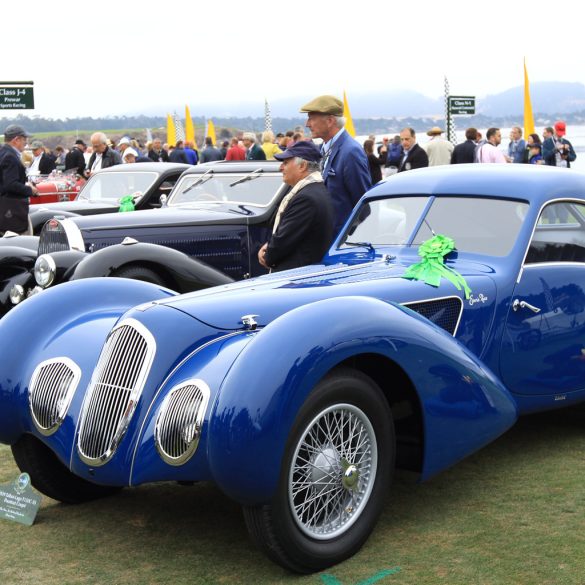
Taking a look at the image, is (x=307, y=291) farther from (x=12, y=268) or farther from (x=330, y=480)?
(x=12, y=268)

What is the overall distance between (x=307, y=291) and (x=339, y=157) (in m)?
2.93

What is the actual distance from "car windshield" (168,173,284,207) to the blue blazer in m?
2.29

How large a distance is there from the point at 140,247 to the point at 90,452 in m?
4.00

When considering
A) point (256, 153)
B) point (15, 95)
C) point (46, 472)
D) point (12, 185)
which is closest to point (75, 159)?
point (15, 95)

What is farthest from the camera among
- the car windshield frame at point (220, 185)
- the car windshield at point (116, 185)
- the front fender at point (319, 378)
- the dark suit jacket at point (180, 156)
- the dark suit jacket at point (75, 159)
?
the dark suit jacket at point (180, 156)

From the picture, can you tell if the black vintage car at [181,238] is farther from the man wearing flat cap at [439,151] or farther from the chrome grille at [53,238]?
the man wearing flat cap at [439,151]

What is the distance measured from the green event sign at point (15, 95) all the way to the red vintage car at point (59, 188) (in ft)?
5.15

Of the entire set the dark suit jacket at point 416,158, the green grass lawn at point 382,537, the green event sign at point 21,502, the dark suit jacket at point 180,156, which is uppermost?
the dark suit jacket at point 180,156

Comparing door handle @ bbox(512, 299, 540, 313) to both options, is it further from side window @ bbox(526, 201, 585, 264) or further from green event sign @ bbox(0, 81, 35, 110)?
green event sign @ bbox(0, 81, 35, 110)

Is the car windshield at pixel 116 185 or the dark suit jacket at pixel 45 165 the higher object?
the dark suit jacket at pixel 45 165

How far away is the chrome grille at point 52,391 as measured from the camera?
13.7 feet

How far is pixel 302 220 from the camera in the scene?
607cm

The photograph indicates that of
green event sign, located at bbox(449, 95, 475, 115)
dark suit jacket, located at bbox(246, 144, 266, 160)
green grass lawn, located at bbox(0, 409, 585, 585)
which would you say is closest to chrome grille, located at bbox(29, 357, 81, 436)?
green grass lawn, located at bbox(0, 409, 585, 585)

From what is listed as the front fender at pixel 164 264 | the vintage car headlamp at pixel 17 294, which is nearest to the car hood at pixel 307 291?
the front fender at pixel 164 264
